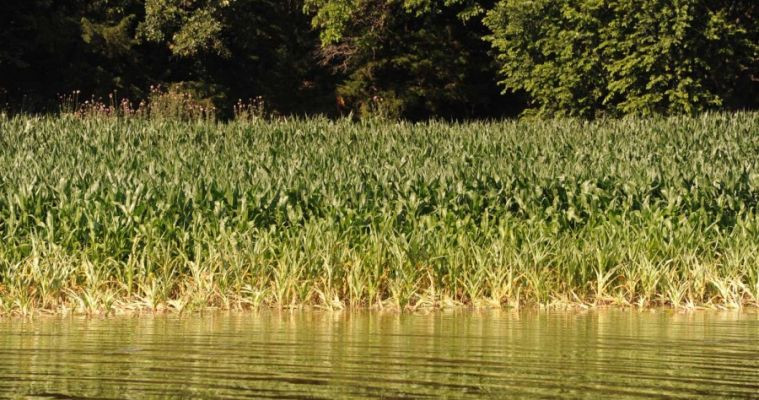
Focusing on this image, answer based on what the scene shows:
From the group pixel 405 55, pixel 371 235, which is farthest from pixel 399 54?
pixel 371 235

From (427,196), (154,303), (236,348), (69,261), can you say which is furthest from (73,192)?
(236,348)

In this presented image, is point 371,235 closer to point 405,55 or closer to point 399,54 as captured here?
point 405,55

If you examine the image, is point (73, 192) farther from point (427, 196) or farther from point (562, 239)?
point (562, 239)

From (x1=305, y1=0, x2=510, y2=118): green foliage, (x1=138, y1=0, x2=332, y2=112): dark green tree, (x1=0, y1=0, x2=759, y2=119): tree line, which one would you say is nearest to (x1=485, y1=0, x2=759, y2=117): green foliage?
(x1=0, y1=0, x2=759, y2=119): tree line

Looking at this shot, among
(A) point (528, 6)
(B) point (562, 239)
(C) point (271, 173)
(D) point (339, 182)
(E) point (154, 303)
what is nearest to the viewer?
(E) point (154, 303)

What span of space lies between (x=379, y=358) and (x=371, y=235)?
227 inches

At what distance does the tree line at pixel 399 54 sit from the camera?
3866 cm

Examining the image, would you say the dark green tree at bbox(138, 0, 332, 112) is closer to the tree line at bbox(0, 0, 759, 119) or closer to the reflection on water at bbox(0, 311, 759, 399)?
the tree line at bbox(0, 0, 759, 119)

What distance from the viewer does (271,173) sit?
55.0ft

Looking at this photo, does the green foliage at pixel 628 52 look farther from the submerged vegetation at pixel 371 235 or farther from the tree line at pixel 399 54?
the submerged vegetation at pixel 371 235

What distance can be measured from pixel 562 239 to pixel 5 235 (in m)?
6.16

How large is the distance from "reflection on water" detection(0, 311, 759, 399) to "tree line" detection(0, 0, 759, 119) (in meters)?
28.6

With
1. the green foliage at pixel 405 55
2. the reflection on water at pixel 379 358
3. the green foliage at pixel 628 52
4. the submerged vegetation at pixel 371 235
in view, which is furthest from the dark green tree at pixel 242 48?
the reflection on water at pixel 379 358

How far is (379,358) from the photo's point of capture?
770cm
